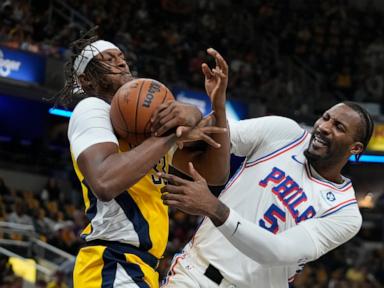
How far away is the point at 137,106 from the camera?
332 centimetres

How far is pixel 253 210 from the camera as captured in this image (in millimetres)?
4254

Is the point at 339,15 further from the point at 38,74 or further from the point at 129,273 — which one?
the point at 129,273

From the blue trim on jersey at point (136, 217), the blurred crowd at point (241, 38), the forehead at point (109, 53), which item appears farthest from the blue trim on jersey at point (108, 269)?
the blurred crowd at point (241, 38)

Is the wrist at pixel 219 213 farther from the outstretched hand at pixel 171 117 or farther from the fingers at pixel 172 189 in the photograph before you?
the outstretched hand at pixel 171 117

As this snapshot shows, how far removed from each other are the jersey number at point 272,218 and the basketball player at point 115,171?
1.13 feet

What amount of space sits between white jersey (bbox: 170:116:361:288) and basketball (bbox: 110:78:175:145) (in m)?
0.96

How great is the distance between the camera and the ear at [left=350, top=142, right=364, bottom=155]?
14.6 ft

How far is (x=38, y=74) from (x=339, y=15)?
37.5 ft

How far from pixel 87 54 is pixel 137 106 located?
70 cm

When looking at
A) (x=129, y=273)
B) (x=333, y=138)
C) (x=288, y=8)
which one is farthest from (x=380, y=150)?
(x=129, y=273)

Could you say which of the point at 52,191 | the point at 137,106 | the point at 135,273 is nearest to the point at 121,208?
the point at 135,273

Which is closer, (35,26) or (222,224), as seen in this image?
(222,224)

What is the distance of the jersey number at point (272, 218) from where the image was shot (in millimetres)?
4230

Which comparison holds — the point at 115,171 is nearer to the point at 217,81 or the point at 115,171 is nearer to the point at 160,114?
the point at 160,114
